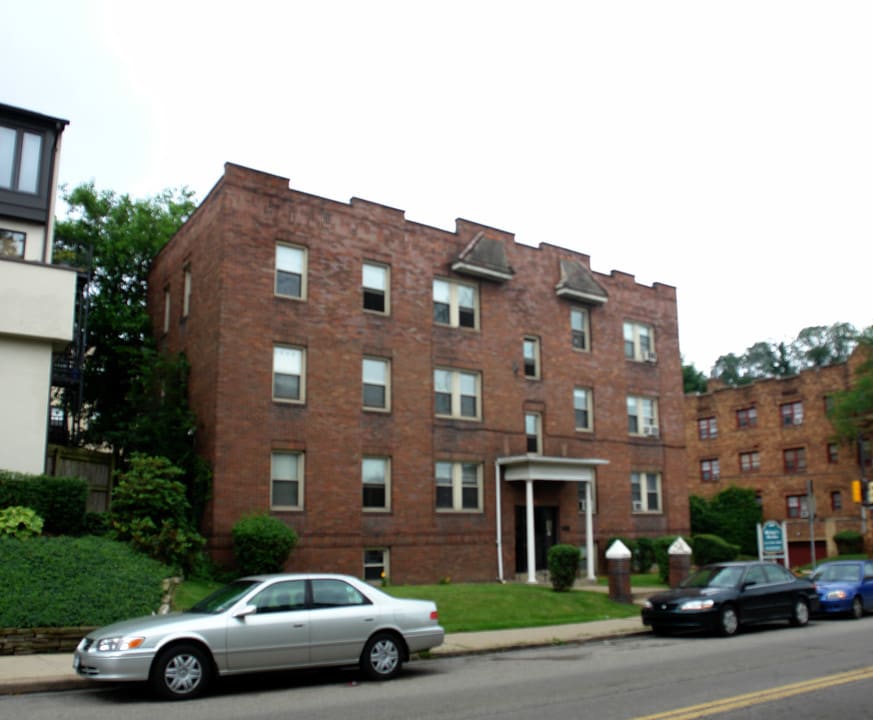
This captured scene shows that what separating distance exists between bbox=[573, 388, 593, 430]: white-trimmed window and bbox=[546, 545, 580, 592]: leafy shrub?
8.89m

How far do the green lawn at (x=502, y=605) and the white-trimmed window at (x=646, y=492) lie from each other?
10.1m

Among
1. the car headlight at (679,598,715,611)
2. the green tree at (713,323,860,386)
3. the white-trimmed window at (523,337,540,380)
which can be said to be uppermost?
the green tree at (713,323,860,386)

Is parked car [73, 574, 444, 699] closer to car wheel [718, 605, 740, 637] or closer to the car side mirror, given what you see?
the car side mirror

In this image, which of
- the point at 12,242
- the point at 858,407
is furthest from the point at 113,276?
the point at 858,407

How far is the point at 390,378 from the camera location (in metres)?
26.0

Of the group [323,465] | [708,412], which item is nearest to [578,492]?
[323,465]

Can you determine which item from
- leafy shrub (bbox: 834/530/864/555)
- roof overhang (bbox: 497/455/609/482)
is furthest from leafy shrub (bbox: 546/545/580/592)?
leafy shrub (bbox: 834/530/864/555)

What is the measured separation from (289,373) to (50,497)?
749 centimetres

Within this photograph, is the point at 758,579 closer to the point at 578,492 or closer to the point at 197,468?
the point at 578,492

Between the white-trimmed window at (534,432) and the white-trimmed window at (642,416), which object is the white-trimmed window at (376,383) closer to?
the white-trimmed window at (534,432)

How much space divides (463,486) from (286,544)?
23.5ft

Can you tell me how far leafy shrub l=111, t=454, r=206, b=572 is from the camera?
1898cm

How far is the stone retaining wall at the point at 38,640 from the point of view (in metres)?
13.5

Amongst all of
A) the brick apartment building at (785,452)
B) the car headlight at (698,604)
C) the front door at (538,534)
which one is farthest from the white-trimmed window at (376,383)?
the brick apartment building at (785,452)
